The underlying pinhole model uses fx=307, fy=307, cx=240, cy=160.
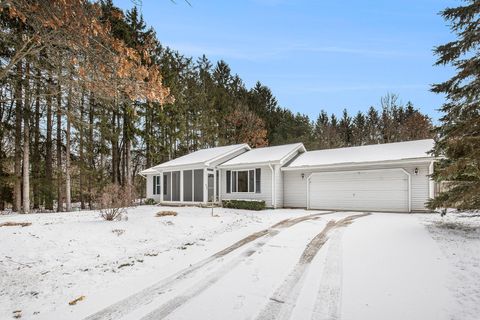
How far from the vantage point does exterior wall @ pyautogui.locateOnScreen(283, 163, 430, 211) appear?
14.5 m

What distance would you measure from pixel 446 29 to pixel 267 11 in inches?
284

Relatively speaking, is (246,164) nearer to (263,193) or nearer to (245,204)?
(263,193)

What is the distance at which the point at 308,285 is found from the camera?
4.74 m

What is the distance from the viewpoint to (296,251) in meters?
6.95

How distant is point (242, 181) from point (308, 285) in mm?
15045

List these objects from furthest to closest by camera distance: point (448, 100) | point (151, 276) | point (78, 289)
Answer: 1. point (448, 100)
2. point (151, 276)
3. point (78, 289)

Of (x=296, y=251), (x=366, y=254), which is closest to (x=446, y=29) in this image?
(x=366, y=254)

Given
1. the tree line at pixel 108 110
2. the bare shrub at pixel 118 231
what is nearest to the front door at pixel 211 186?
the tree line at pixel 108 110

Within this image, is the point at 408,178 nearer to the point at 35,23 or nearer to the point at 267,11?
the point at 267,11

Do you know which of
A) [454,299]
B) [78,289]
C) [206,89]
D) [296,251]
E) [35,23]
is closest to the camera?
[454,299]

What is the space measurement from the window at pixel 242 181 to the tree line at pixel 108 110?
22.3ft

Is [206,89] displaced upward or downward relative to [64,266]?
upward

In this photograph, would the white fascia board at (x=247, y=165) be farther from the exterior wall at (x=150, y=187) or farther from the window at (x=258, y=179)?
the exterior wall at (x=150, y=187)

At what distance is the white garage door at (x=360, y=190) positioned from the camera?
49.4 feet
